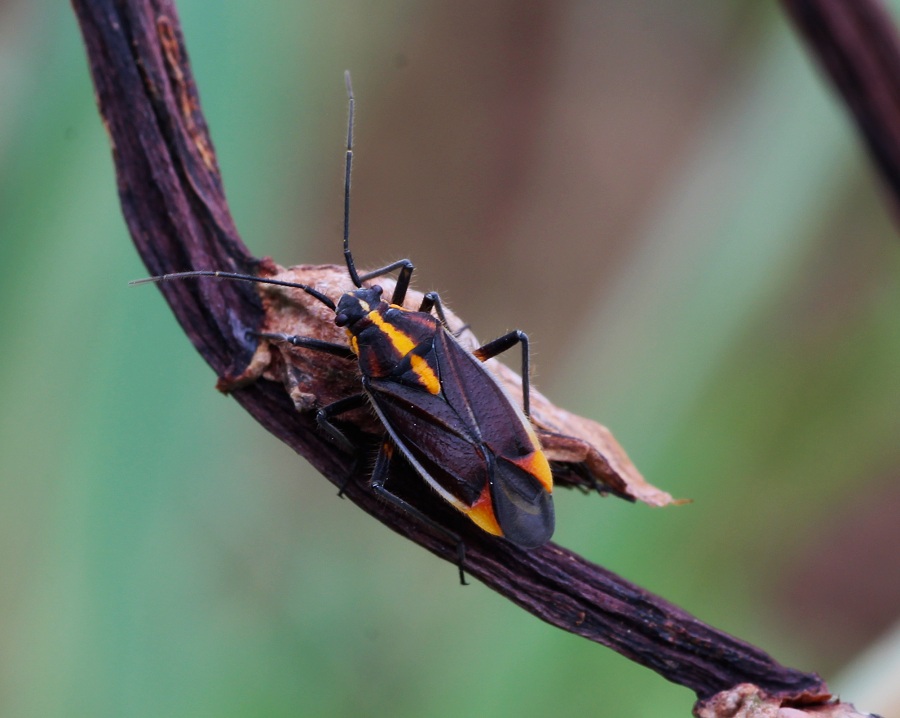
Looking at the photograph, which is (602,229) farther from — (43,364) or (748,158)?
(43,364)

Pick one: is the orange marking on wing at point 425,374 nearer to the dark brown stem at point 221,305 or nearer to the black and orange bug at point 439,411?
the black and orange bug at point 439,411

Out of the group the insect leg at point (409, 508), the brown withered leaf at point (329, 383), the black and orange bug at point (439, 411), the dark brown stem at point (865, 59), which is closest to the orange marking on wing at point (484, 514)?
the black and orange bug at point (439, 411)

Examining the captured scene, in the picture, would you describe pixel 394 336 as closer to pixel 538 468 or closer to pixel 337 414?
pixel 337 414

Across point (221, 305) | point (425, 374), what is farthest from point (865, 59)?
point (221, 305)

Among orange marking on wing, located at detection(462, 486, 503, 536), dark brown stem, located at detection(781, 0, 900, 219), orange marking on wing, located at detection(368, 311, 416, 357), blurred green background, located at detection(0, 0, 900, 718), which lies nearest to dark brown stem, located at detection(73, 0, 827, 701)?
orange marking on wing, located at detection(462, 486, 503, 536)

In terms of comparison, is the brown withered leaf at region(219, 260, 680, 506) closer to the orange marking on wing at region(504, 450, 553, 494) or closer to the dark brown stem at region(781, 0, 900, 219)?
the orange marking on wing at region(504, 450, 553, 494)

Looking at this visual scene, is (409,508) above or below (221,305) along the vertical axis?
below
